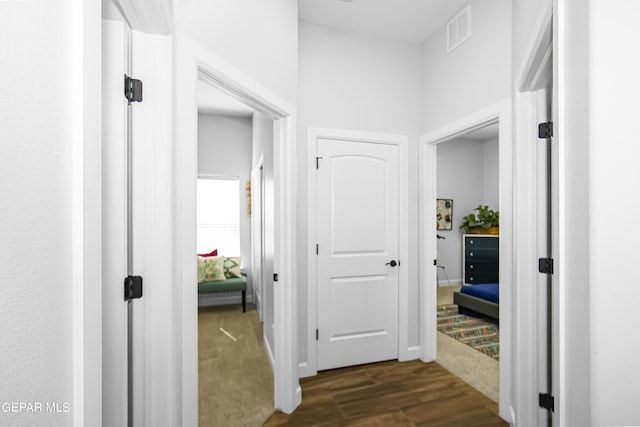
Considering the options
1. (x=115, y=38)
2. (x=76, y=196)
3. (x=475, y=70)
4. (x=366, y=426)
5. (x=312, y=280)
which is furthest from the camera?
(x=312, y=280)

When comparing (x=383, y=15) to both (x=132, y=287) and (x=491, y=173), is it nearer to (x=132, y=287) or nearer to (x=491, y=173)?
(x=132, y=287)

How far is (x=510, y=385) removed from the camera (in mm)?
2084

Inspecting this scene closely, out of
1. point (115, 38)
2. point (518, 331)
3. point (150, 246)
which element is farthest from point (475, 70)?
point (150, 246)

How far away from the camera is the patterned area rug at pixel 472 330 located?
128 inches

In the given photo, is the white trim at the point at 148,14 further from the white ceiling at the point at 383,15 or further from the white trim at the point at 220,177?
the white trim at the point at 220,177

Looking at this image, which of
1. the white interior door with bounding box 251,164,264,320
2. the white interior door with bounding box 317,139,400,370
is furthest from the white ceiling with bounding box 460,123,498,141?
the white interior door with bounding box 251,164,264,320

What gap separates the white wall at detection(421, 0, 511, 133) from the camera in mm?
2162

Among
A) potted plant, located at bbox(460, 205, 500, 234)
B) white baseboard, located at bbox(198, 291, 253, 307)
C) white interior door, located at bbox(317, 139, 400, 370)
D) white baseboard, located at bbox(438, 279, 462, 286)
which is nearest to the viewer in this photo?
white interior door, located at bbox(317, 139, 400, 370)

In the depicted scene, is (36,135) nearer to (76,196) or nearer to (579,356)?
(76,196)

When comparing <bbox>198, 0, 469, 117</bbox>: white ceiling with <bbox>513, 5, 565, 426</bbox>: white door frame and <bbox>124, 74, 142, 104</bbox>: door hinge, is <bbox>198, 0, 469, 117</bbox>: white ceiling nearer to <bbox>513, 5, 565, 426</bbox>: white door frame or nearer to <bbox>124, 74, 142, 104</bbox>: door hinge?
<bbox>513, 5, 565, 426</bbox>: white door frame

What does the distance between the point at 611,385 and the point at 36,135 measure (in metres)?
1.38

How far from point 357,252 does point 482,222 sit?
175 inches

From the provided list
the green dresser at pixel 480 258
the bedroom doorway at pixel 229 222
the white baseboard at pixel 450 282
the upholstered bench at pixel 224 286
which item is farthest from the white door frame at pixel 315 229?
the green dresser at pixel 480 258

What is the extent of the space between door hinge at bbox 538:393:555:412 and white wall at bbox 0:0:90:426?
7.20 ft
